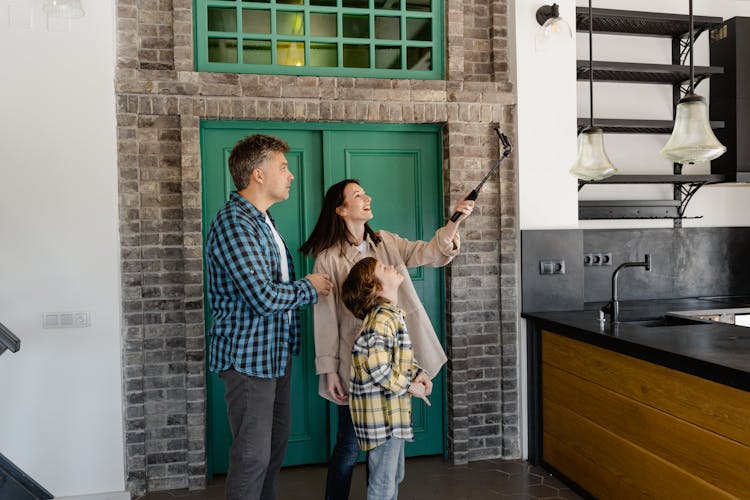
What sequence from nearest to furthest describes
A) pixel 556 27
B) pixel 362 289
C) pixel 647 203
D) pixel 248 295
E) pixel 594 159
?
pixel 248 295, pixel 362 289, pixel 594 159, pixel 556 27, pixel 647 203

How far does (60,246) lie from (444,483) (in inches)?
103

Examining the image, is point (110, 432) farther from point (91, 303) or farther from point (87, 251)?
point (87, 251)

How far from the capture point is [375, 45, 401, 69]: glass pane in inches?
147

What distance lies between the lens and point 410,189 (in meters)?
3.85

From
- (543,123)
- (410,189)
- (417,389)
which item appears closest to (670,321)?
(543,123)

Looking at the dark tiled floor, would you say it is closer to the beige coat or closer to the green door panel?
the green door panel

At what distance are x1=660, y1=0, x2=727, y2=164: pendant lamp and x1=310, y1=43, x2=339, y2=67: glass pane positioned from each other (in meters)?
2.07

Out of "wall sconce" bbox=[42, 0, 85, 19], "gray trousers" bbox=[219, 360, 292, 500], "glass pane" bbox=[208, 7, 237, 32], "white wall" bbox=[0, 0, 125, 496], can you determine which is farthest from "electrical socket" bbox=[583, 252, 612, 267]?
"wall sconce" bbox=[42, 0, 85, 19]

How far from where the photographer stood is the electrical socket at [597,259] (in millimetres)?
4184

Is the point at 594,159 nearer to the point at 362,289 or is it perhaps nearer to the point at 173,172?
the point at 362,289

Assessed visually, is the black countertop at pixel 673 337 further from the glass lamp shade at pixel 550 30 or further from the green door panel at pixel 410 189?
the glass lamp shade at pixel 550 30

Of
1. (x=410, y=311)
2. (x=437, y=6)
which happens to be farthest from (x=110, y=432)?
(x=437, y=6)

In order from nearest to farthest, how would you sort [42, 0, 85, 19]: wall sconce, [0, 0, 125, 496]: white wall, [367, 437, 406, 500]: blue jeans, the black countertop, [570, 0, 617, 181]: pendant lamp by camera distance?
the black countertop
[367, 437, 406, 500]: blue jeans
[42, 0, 85, 19]: wall sconce
[570, 0, 617, 181]: pendant lamp
[0, 0, 125, 496]: white wall

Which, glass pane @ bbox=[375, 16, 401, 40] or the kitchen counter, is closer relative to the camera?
the kitchen counter
